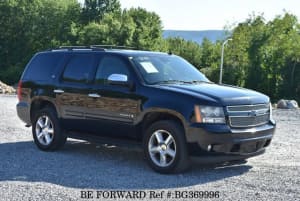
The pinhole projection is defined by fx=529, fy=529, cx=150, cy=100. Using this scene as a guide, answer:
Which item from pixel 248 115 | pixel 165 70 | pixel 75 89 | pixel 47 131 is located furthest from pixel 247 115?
pixel 47 131

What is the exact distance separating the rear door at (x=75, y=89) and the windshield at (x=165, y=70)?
3.25 ft

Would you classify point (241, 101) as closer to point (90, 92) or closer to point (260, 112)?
point (260, 112)

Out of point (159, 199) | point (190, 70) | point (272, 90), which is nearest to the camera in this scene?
point (159, 199)

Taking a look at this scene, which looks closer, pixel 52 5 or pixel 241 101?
pixel 241 101

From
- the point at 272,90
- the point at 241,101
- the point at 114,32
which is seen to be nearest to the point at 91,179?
the point at 241,101

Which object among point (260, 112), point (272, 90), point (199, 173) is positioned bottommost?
point (272, 90)

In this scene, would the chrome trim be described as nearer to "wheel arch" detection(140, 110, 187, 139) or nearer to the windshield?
"wheel arch" detection(140, 110, 187, 139)

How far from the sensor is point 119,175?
7.60 meters

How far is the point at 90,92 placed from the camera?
29.0 ft

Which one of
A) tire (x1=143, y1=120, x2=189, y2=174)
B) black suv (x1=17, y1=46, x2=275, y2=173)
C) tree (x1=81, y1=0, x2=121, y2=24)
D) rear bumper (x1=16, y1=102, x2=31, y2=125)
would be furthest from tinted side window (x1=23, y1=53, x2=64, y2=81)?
tree (x1=81, y1=0, x2=121, y2=24)

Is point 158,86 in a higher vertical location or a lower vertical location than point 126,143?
higher

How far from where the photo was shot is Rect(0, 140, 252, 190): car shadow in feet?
23.4

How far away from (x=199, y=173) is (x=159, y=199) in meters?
1.61

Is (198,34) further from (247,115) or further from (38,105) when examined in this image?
(247,115)
